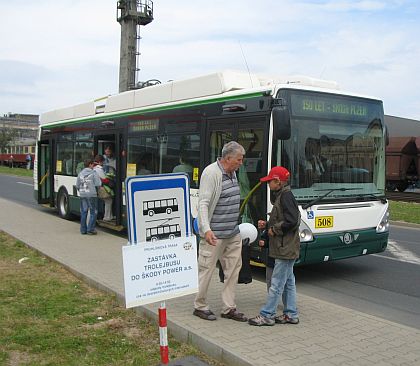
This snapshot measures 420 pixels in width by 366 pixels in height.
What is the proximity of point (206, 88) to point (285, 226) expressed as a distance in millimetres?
4436

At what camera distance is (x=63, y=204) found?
1456 centimetres

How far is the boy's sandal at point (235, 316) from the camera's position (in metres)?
5.43

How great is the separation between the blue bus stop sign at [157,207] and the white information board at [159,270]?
0.27 feet

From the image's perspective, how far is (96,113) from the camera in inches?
516

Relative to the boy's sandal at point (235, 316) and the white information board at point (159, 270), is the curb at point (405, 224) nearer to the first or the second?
the boy's sandal at point (235, 316)

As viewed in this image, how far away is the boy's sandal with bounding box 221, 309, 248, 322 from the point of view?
5.43m

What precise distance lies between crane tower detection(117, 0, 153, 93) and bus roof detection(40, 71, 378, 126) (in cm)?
Result: 2372

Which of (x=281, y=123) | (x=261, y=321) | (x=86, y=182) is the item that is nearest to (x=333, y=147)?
(x=281, y=123)

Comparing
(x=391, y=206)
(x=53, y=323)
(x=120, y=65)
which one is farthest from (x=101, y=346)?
(x=120, y=65)

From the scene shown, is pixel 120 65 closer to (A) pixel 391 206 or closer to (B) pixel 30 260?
(A) pixel 391 206

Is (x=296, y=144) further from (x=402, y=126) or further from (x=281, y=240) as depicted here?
(x=402, y=126)

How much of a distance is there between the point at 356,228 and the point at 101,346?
4493 millimetres

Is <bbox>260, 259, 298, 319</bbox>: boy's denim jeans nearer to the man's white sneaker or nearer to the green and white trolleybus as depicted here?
the man's white sneaker

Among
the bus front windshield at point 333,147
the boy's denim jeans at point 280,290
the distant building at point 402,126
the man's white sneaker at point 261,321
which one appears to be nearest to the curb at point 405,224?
the bus front windshield at point 333,147
